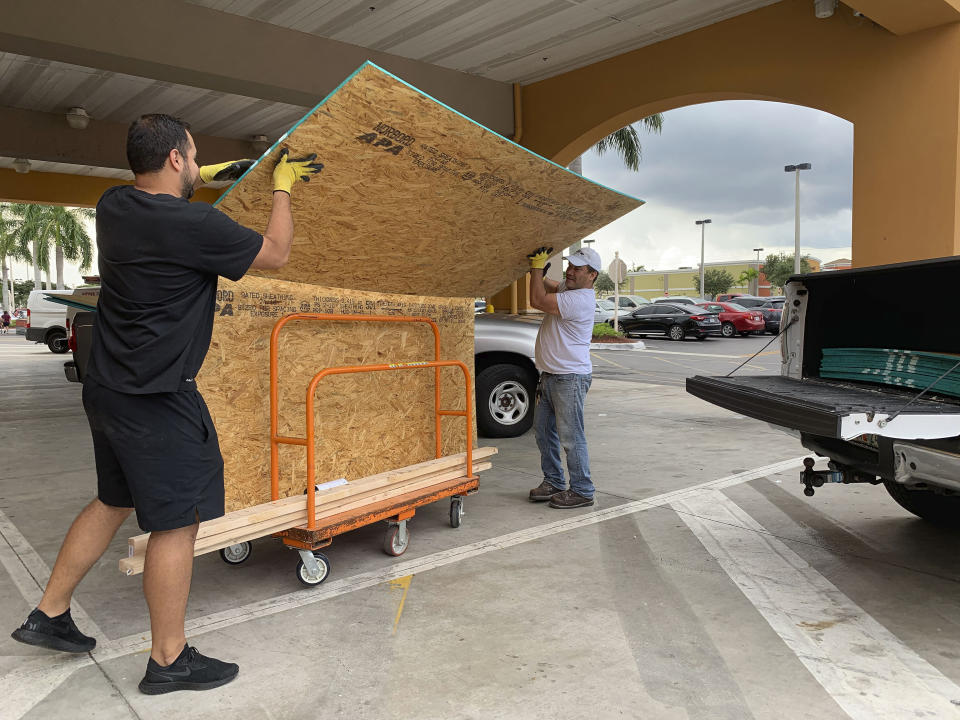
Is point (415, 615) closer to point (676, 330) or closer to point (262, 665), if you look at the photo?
point (262, 665)

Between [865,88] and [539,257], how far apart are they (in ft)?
12.6

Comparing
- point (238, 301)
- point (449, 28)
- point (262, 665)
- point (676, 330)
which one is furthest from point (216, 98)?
point (676, 330)

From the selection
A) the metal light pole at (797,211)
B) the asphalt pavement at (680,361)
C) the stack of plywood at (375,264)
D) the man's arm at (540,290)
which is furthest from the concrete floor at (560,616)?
the metal light pole at (797,211)

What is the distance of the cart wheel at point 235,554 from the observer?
4.07 metres

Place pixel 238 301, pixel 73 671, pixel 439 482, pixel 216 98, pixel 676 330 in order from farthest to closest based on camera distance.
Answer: pixel 676 330, pixel 216 98, pixel 439 482, pixel 238 301, pixel 73 671

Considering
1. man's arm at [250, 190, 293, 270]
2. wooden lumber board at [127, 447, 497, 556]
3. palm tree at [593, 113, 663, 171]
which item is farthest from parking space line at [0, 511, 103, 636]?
palm tree at [593, 113, 663, 171]

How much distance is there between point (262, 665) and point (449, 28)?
699 centimetres

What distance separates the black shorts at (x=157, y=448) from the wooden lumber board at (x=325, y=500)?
42 cm

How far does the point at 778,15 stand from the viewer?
7.45 meters

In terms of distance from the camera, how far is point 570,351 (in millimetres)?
5086

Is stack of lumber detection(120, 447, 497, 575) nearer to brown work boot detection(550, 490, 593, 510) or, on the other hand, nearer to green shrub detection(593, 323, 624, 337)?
brown work boot detection(550, 490, 593, 510)

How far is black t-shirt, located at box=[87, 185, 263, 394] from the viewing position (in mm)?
2639

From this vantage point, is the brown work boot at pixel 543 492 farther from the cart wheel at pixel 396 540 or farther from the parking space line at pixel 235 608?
the cart wheel at pixel 396 540

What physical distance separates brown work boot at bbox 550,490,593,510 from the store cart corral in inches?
27.9
